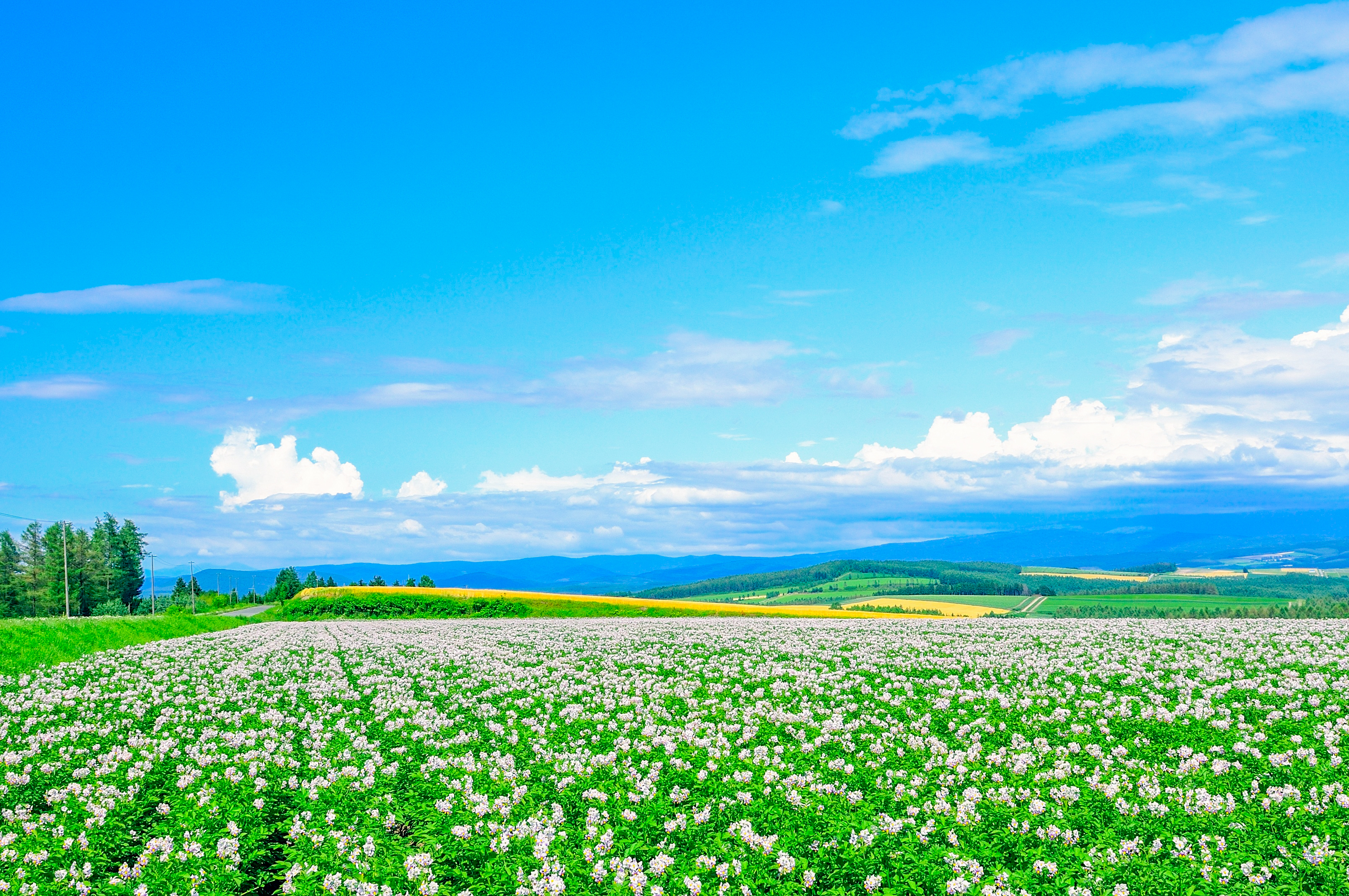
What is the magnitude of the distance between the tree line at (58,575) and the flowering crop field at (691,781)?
135 meters

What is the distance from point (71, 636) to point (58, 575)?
117 metres

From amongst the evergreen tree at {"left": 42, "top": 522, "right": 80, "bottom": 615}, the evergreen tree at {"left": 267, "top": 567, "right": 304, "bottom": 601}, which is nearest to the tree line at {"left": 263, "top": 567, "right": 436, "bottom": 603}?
the evergreen tree at {"left": 267, "top": 567, "right": 304, "bottom": 601}

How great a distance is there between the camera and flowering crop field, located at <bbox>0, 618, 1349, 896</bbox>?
11102 millimetres

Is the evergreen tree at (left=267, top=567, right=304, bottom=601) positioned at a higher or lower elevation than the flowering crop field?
lower

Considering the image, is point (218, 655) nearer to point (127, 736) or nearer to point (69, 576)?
point (127, 736)

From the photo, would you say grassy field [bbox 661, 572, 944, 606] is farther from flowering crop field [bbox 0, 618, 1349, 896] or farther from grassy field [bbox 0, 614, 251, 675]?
flowering crop field [bbox 0, 618, 1349, 896]

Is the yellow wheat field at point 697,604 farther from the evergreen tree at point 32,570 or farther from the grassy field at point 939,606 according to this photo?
the evergreen tree at point 32,570

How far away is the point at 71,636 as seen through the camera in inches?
1734

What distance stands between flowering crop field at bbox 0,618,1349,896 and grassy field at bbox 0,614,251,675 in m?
10.5

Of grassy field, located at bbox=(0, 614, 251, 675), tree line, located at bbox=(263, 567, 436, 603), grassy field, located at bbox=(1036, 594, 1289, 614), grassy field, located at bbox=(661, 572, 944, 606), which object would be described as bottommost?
grassy field, located at bbox=(661, 572, 944, 606)

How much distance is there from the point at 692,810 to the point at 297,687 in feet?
53.4

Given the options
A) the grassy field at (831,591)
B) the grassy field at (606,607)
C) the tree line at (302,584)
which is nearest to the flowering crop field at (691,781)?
the grassy field at (606,607)

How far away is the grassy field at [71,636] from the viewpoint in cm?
3622

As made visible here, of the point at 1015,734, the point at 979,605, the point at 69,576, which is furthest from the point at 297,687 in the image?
the point at 69,576
